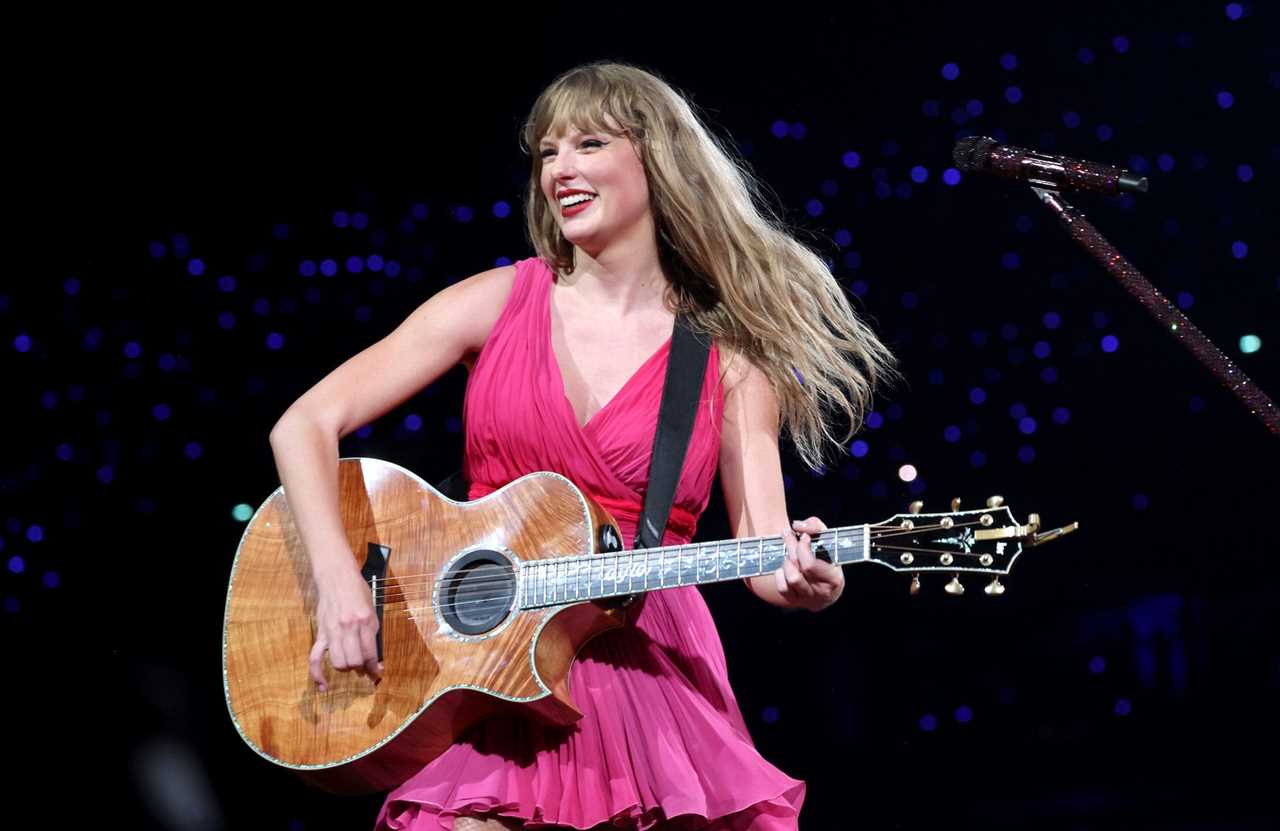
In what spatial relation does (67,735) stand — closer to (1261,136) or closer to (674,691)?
(674,691)

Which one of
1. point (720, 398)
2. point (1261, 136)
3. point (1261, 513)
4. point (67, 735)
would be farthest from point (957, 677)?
point (67, 735)

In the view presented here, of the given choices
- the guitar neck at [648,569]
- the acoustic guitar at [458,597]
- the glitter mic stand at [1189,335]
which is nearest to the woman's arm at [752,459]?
the guitar neck at [648,569]

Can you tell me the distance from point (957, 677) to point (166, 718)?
2.80m

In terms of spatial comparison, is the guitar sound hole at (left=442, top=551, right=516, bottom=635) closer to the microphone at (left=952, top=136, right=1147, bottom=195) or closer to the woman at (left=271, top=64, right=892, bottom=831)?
the woman at (left=271, top=64, right=892, bottom=831)

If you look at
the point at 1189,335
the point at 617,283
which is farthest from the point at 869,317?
the point at 1189,335

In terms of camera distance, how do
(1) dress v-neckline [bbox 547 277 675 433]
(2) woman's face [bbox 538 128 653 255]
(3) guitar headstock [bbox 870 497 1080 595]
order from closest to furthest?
(3) guitar headstock [bbox 870 497 1080 595] < (1) dress v-neckline [bbox 547 277 675 433] < (2) woman's face [bbox 538 128 653 255]

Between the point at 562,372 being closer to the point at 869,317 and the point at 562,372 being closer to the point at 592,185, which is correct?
the point at 592,185

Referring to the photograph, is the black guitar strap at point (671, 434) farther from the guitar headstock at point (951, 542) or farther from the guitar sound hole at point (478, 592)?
the guitar headstock at point (951, 542)

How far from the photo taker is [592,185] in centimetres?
295

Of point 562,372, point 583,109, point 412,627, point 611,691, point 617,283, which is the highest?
point 583,109

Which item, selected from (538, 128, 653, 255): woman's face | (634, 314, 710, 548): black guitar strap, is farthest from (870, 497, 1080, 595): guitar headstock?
(538, 128, 653, 255): woman's face

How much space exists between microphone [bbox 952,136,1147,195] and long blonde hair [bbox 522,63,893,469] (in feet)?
1.72

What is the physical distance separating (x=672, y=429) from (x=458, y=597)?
53 cm

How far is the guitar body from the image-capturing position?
2.49 m
